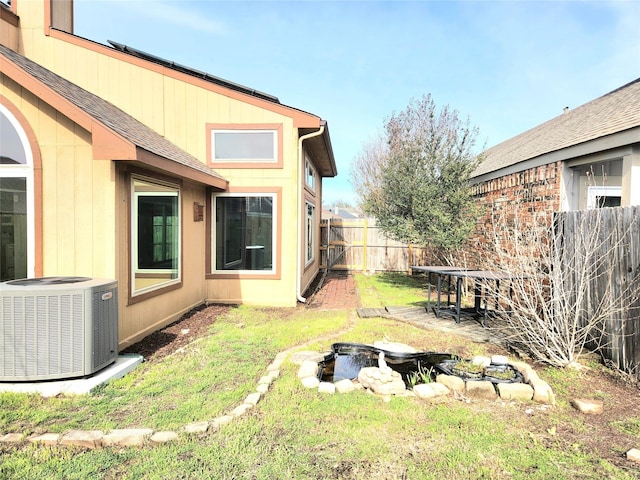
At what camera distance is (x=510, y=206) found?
8.19 metres

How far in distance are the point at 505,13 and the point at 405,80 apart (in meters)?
5.48

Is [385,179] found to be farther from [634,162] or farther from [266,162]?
[634,162]

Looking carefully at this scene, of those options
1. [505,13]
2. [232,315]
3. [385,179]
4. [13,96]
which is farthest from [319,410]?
[505,13]

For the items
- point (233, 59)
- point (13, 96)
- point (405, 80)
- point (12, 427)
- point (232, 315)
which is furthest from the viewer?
point (405, 80)

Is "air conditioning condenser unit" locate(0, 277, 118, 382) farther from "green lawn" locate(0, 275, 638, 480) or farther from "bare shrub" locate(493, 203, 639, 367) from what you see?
"bare shrub" locate(493, 203, 639, 367)

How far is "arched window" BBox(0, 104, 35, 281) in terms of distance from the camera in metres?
4.68

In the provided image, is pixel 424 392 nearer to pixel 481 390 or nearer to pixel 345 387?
pixel 481 390

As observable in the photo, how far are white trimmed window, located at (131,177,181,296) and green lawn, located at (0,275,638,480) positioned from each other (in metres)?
1.62

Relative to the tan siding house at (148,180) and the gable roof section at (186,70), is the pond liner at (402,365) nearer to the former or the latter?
the tan siding house at (148,180)

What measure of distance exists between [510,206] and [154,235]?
7.29 meters

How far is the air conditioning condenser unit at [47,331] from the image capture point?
3.57 meters

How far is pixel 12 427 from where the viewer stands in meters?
2.95

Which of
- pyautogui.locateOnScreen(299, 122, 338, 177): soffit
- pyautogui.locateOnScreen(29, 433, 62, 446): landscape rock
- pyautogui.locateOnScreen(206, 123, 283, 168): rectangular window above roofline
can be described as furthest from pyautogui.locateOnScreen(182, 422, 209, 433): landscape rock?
pyautogui.locateOnScreen(299, 122, 338, 177): soffit

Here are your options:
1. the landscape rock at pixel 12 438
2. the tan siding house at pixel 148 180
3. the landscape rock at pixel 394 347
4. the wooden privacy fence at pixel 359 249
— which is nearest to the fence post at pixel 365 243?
the wooden privacy fence at pixel 359 249
